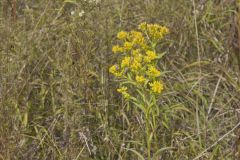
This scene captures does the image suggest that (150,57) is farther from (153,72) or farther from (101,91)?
(101,91)

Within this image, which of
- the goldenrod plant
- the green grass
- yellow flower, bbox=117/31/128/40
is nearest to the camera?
the goldenrod plant

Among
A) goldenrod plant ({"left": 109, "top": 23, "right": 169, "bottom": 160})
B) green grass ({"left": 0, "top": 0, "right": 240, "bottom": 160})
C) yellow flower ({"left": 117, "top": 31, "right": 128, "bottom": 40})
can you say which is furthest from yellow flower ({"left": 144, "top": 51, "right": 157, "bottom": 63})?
green grass ({"left": 0, "top": 0, "right": 240, "bottom": 160})

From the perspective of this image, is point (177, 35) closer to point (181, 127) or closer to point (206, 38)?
point (206, 38)

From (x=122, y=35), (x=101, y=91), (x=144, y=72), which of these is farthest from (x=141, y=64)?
(x=101, y=91)

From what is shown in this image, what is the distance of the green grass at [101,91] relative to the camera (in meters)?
2.20

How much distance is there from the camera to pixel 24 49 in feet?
8.59

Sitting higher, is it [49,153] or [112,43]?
[112,43]

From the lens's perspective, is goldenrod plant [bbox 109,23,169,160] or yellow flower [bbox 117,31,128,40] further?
yellow flower [bbox 117,31,128,40]

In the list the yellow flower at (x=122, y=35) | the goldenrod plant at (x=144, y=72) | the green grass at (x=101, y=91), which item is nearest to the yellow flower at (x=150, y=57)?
the goldenrod plant at (x=144, y=72)

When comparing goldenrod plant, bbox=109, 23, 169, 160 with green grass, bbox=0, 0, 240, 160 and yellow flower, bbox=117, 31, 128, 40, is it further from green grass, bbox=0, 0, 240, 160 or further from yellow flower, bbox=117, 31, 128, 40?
green grass, bbox=0, 0, 240, 160

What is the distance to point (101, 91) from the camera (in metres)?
2.42

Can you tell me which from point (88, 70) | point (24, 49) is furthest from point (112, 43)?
point (24, 49)

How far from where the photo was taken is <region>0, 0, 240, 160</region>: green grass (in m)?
2.20

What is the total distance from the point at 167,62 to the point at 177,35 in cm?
24
